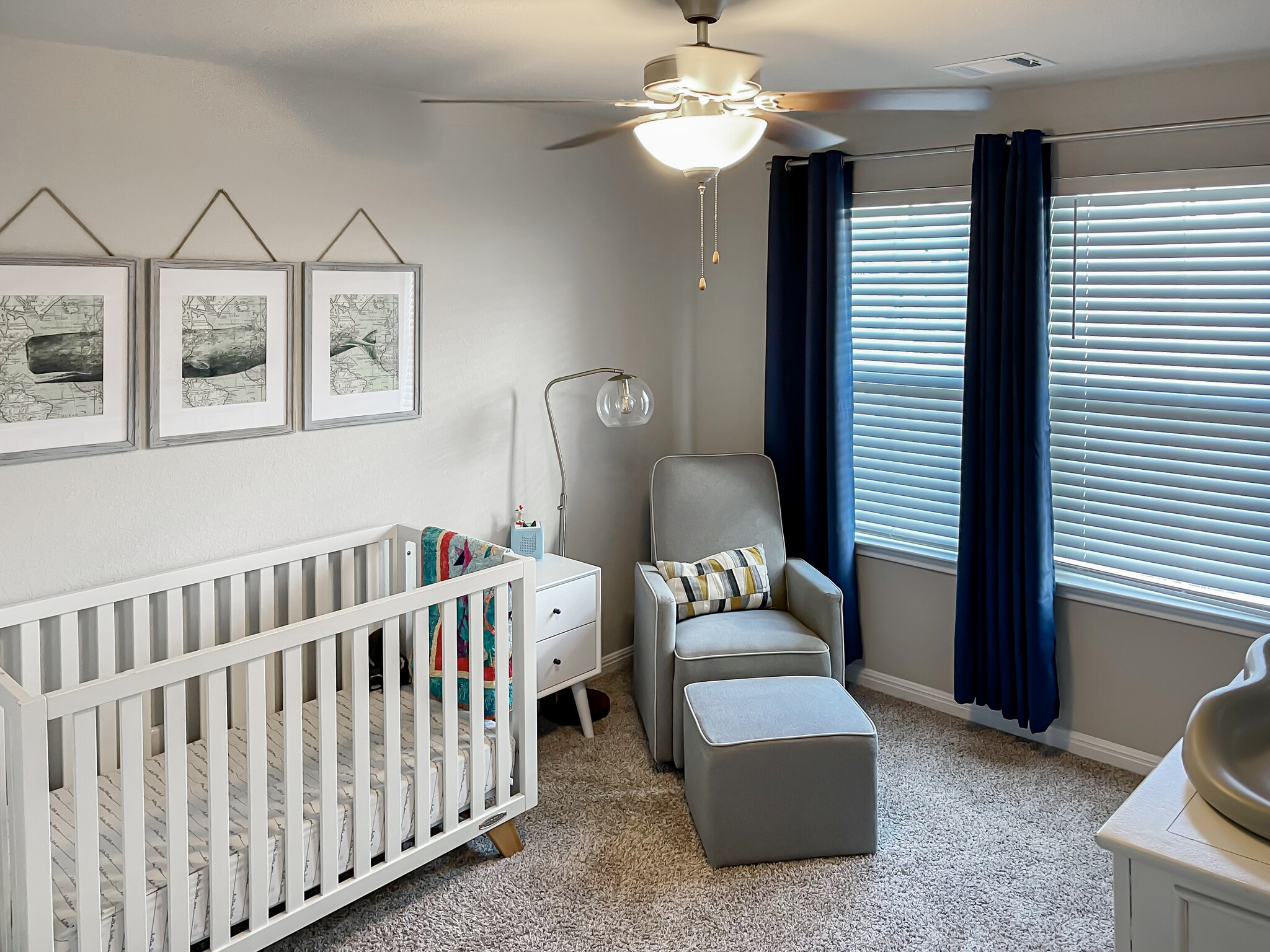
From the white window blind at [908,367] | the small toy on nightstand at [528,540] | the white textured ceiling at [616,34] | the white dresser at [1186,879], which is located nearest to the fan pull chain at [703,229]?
the white window blind at [908,367]

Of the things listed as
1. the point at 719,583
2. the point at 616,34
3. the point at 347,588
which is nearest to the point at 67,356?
the point at 347,588

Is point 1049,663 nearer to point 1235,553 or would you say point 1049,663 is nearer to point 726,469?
point 1235,553

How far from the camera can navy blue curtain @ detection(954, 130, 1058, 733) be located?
3268 mm

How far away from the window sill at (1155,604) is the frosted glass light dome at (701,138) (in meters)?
2.09

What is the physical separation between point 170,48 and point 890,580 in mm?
2964

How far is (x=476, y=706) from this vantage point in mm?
2701

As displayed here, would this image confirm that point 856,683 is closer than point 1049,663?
No

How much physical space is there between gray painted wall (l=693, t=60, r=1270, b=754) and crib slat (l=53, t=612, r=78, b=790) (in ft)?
8.55

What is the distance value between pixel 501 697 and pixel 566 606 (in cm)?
72

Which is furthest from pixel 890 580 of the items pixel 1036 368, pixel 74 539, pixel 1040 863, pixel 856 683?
pixel 74 539

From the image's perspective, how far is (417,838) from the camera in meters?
2.61

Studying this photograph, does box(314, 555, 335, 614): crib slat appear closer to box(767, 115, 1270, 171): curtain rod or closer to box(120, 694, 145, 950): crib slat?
box(120, 694, 145, 950): crib slat

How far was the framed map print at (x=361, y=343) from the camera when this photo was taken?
309 centimetres

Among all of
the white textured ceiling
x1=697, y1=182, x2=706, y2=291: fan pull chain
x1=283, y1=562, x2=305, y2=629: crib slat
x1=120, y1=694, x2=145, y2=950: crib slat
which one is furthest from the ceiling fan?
x1=697, y1=182, x2=706, y2=291: fan pull chain
